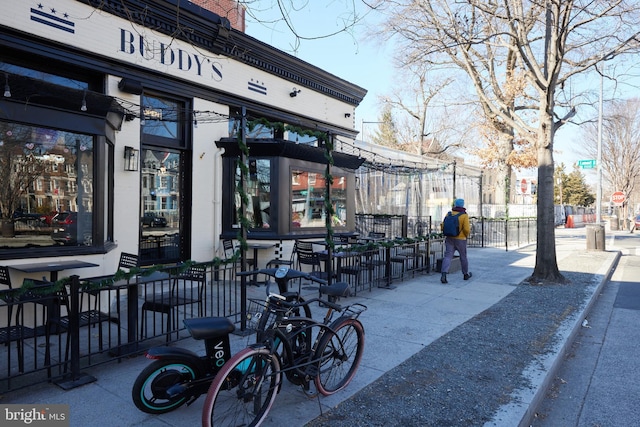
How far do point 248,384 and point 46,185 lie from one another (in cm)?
531

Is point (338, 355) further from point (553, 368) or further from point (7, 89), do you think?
point (7, 89)

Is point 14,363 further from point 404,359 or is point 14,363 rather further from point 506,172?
point 506,172

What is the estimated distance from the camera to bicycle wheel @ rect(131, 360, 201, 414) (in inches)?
122

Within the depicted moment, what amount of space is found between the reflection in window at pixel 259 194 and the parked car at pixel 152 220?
202 cm

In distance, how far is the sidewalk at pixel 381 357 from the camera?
11.0 ft

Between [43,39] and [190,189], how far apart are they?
3.71m

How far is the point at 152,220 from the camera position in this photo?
8.54m

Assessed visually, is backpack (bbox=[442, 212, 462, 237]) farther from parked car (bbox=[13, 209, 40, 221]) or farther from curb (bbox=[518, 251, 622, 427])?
parked car (bbox=[13, 209, 40, 221])

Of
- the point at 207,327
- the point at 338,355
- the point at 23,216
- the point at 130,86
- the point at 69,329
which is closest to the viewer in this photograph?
the point at 207,327

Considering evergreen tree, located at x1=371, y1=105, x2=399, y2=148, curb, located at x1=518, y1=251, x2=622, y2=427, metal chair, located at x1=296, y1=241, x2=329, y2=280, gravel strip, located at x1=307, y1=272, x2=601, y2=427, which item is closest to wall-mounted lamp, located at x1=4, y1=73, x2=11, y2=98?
metal chair, located at x1=296, y1=241, x2=329, y2=280

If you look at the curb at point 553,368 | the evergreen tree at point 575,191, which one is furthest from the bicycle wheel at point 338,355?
the evergreen tree at point 575,191

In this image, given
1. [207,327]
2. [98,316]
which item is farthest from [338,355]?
[98,316]

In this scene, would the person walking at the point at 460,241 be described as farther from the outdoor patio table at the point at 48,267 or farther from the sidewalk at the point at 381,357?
the outdoor patio table at the point at 48,267

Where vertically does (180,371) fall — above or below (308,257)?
below
